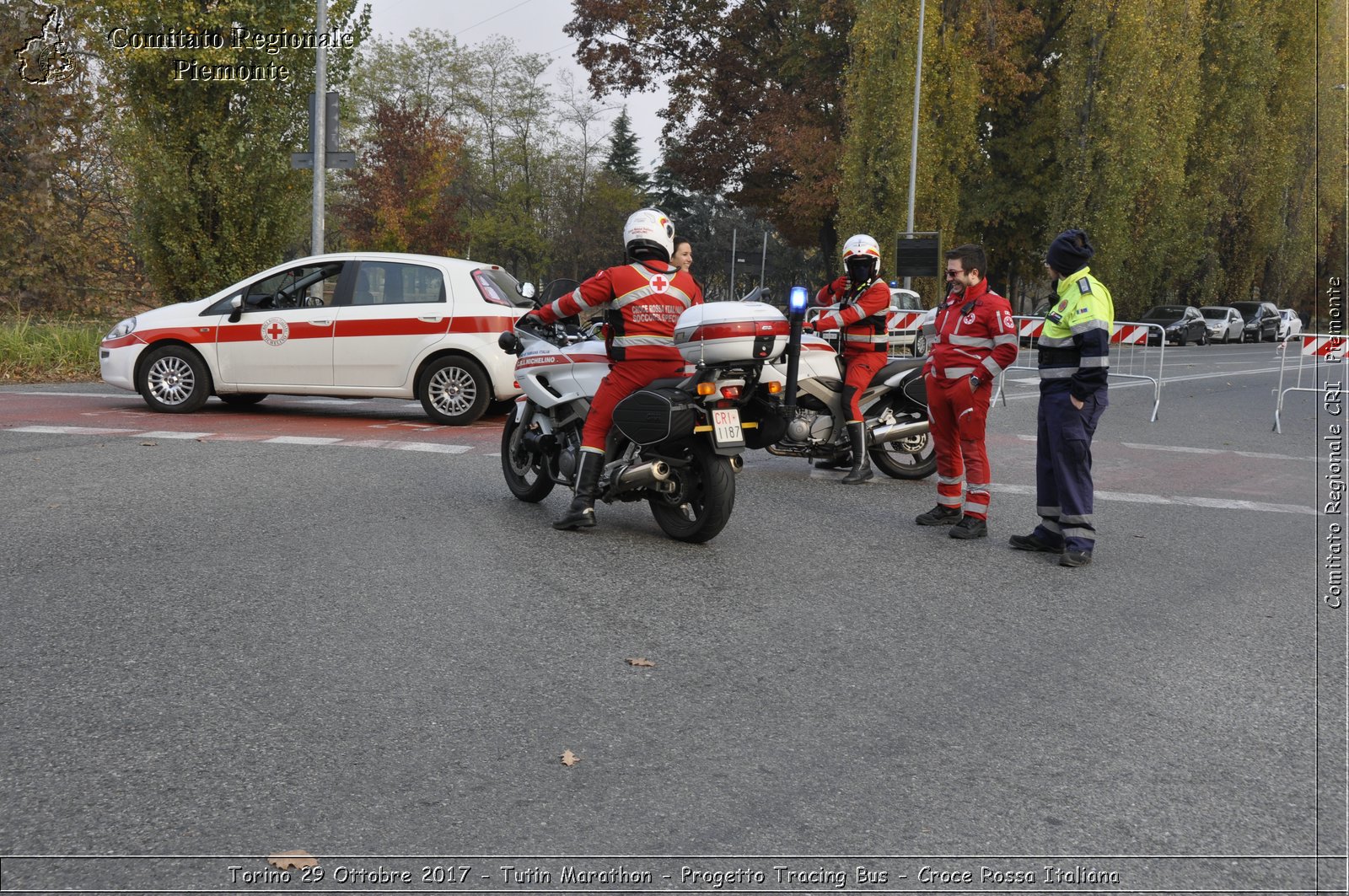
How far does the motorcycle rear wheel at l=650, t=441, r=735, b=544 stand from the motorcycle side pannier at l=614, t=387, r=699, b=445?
0.22 metres

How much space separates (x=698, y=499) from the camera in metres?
7.33

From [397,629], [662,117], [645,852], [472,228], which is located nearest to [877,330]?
[397,629]

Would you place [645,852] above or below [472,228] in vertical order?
below

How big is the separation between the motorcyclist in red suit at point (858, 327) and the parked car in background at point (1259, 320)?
4757cm

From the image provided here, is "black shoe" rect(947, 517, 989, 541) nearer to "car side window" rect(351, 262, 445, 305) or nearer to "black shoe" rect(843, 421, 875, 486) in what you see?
"black shoe" rect(843, 421, 875, 486)

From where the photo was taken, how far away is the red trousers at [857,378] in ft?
32.5

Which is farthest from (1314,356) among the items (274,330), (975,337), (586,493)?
(274,330)

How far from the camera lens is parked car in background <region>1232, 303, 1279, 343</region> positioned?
173 ft

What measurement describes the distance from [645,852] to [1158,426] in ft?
45.3

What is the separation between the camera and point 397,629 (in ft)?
17.5

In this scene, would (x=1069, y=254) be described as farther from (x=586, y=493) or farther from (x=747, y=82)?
(x=747, y=82)

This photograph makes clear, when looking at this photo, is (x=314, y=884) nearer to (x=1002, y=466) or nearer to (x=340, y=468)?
(x=340, y=468)

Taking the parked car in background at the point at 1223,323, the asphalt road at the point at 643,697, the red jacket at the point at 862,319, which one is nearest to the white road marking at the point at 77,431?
the asphalt road at the point at 643,697

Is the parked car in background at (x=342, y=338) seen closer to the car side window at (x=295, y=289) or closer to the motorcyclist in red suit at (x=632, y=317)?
the car side window at (x=295, y=289)
